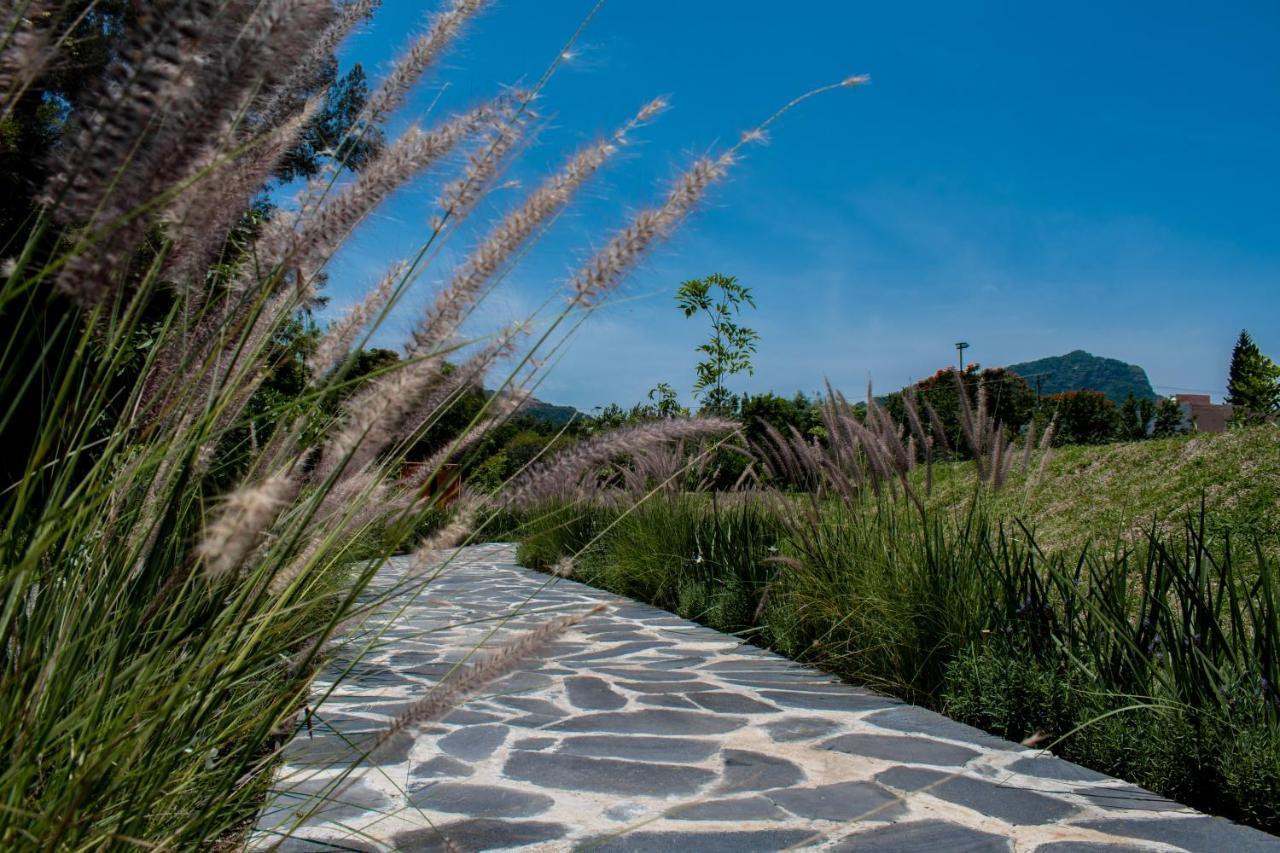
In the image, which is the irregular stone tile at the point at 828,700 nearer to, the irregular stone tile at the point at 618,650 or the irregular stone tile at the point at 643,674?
the irregular stone tile at the point at 643,674

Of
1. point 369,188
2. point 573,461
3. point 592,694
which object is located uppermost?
point 369,188

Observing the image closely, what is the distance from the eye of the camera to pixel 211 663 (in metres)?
1.29

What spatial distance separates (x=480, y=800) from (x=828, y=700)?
1903mm

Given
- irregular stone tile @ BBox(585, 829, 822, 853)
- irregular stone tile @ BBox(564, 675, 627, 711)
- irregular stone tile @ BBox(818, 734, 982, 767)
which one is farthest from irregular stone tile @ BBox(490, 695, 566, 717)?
irregular stone tile @ BBox(585, 829, 822, 853)

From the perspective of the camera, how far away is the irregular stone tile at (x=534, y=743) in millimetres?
3518

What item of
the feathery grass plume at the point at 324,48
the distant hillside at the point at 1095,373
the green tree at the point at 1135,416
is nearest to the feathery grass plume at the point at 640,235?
the feathery grass plume at the point at 324,48

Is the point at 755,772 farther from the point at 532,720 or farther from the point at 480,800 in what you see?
the point at 532,720

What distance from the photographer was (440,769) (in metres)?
3.20

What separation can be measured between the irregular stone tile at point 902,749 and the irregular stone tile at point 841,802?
0.31 metres

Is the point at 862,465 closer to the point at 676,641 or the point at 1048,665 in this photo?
the point at 1048,665

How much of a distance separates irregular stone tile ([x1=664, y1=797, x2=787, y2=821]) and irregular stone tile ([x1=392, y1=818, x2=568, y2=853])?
0.37 metres

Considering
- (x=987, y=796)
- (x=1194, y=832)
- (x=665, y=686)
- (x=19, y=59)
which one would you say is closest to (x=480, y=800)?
(x=987, y=796)

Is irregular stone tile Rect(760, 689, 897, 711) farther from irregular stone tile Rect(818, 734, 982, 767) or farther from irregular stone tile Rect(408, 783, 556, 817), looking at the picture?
irregular stone tile Rect(408, 783, 556, 817)

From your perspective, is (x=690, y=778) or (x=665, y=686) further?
(x=665, y=686)
